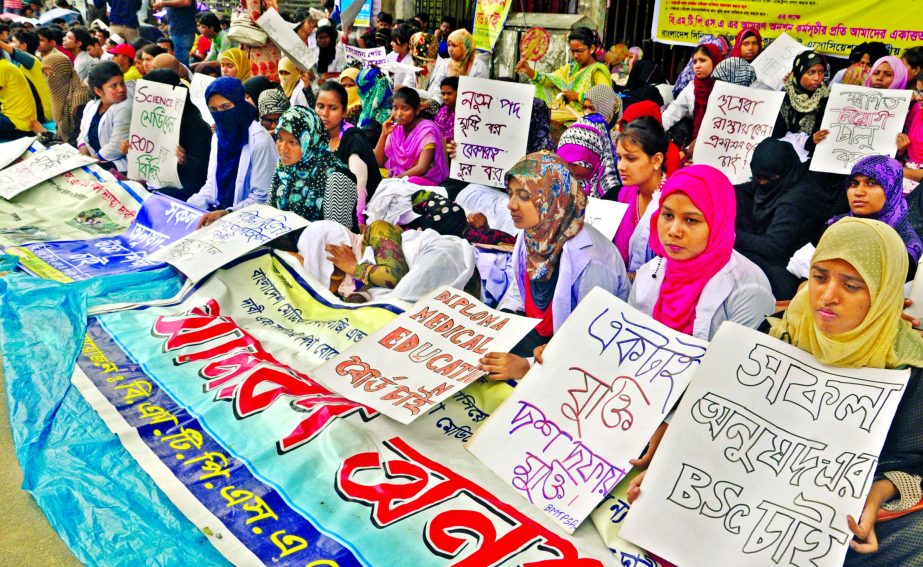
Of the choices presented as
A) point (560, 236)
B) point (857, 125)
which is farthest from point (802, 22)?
point (560, 236)

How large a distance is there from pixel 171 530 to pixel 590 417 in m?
1.30

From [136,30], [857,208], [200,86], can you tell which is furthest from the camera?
[136,30]

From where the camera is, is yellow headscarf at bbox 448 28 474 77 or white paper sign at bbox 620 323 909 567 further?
yellow headscarf at bbox 448 28 474 77

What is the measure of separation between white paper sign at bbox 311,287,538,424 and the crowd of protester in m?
0.14

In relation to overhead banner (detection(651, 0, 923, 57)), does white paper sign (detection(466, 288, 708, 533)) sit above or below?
below

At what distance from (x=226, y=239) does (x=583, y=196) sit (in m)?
2.11

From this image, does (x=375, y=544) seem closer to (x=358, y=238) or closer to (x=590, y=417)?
(x=590, y=417)

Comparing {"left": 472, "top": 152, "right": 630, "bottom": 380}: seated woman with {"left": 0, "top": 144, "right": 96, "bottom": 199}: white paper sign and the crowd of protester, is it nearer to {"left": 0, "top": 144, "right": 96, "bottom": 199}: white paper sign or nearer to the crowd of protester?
the crowd of protester

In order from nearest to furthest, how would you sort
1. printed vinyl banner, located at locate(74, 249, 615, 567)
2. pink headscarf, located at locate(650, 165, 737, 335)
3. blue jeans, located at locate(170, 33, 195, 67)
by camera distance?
1. printed vinyl banner, located at locate(74, 249, 615, 567)
2. pink headscarf, located at locate(650, 165, 737, 335)
3. blue jeans, located at locate(170, 33, 195, 67)

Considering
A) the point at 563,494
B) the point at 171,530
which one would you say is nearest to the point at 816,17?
the point at 563,494

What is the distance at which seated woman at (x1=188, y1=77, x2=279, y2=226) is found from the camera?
500cm

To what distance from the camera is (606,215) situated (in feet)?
12.8

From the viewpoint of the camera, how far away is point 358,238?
13.3ft

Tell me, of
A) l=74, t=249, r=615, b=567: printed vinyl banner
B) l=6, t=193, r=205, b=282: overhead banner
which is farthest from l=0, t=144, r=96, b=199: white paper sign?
l=74, t=249, r=615, b=567: printed vinyl banner
